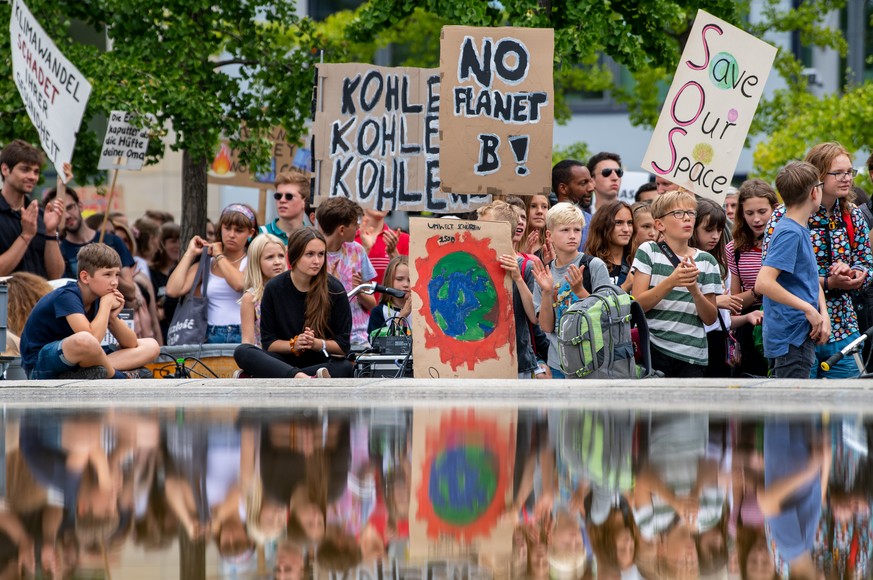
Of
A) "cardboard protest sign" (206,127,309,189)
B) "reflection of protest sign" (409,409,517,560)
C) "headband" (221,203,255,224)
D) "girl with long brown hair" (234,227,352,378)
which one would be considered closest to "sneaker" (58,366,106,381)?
"girl with long brown hair" (234,227,352,378)

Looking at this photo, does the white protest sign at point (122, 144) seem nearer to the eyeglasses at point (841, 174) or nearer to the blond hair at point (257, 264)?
the blond hair at point (257, 264)

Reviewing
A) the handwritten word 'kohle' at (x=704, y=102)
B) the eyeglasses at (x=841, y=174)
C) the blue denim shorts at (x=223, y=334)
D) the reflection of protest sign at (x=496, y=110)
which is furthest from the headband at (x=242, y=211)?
the eyeglasses at (x=841, y=174)

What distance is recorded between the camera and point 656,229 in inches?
410

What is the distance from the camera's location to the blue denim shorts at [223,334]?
1184cm

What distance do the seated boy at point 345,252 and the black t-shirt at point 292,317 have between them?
790 mm

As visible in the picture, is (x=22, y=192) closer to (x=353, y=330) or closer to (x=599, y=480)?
(x=353, y=330)

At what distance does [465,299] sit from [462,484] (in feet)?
15.3

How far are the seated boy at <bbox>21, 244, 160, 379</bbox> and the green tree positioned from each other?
5.82 m

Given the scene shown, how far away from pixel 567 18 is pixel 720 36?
4.23 meters

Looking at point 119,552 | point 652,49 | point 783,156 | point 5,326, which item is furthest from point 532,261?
point 783,156

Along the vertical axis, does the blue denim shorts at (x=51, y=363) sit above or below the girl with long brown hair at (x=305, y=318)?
below

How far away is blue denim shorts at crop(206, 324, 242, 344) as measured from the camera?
11836 millimetres

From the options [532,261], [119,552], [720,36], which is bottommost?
[119,552]

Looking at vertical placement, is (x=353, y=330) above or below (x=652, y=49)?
below
